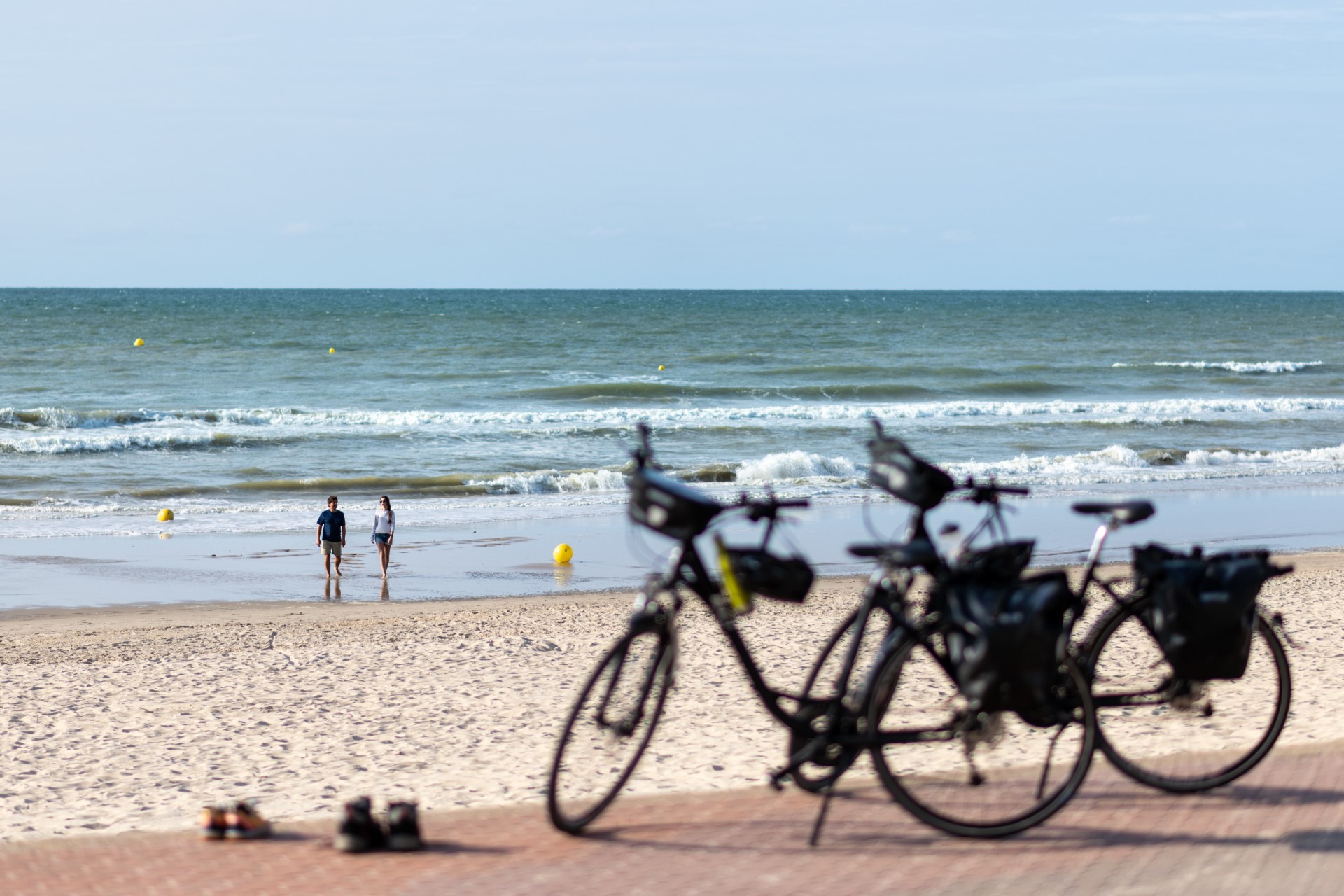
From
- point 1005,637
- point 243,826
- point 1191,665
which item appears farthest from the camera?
point 243,826

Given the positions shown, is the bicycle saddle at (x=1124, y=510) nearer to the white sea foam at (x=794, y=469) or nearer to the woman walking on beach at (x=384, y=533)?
the woman walking on beach at (x=384, y=533)

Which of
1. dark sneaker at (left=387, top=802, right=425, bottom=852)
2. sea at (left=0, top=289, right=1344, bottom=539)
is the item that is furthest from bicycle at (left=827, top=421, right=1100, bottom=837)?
sea at (left=0, top=289, right=1344, bottom=539)

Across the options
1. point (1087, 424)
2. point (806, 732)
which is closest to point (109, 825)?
point (806, 732)

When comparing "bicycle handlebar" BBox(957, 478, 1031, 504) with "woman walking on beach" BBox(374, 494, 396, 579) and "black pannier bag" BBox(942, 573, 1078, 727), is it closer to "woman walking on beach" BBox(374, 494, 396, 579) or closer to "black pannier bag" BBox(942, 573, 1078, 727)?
"black pannier bag" BBox(942, 573, 1078, 727)

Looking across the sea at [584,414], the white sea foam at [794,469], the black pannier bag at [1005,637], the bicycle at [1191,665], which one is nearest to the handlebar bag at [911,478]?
the black pannier bag at [1005,637]

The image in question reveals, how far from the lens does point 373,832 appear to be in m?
4.27

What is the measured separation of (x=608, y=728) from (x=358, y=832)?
0.84 m

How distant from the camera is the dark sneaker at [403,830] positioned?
4.24 m

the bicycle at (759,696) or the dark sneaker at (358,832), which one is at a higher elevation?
the bicycle at (759,696)

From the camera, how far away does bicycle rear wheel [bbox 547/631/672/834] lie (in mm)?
4230

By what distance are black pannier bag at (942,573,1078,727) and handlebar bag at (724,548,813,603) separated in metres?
0.44

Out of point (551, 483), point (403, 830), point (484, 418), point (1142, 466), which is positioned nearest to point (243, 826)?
point (403, 830)

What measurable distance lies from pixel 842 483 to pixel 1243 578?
1810 centimetres

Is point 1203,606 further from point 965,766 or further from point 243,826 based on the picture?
point 243,826
